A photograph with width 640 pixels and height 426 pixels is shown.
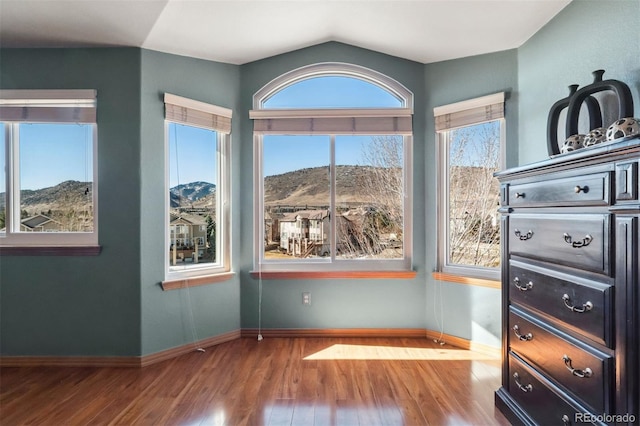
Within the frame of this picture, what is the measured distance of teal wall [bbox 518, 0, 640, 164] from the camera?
1.74m

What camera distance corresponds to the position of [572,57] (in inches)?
83.0

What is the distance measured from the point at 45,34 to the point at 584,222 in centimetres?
348

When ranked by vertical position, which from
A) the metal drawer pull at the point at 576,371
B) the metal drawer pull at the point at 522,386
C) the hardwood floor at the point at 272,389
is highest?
the metal drawer pull at the point at 576,371

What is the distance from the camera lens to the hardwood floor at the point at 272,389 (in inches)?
73.1

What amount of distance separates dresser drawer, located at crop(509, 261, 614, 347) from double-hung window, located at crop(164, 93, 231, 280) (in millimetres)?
2329

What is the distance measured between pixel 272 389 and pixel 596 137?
7.67 feet

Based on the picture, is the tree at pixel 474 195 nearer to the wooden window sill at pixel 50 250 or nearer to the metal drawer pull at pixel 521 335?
the metal drawer pull at pixel 521 335

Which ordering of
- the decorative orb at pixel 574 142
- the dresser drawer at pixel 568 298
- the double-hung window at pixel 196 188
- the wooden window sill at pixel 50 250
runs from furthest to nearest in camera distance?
the double-hung window at pixel 196 188, the wooden window sill at pixel 50 250, the decorative orb at pixel 574 142, the dresser drawer at pixel 568 298

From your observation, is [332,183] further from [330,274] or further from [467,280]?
[467,280]

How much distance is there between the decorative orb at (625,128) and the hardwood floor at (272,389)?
5.18 feet

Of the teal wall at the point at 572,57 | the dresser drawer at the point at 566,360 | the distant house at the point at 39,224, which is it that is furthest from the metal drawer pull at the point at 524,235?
the distant house at the point at 39,224

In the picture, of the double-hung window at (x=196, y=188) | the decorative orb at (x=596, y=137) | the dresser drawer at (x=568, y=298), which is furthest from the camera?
the double-hung window at (x=196, y=188)

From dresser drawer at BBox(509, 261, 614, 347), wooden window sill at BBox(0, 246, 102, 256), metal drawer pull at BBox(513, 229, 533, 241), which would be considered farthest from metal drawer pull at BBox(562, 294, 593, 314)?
wooden window sill at BBox(0, 246, 102, 256)

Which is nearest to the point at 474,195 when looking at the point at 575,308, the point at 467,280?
the point at 467,280
